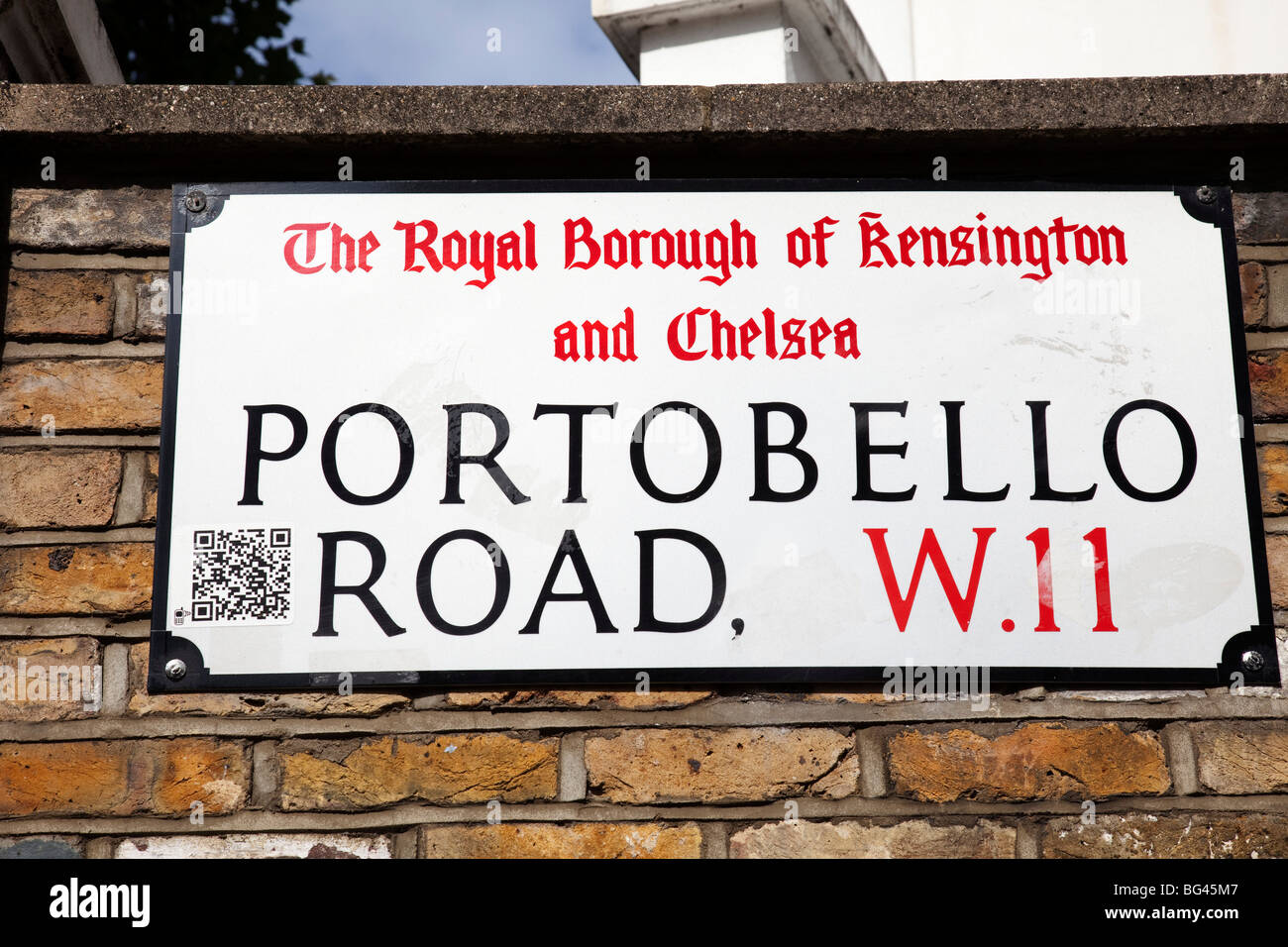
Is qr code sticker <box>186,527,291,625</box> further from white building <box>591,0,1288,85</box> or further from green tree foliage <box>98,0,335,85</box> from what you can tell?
green tree foliage <box>98,0,335,85</box>

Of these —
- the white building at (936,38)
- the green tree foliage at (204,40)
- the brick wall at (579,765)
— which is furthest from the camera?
the green tree foliage at (204,40)

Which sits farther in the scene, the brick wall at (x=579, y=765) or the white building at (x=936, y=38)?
the white building at (x=936, y=38)

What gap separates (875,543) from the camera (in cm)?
169

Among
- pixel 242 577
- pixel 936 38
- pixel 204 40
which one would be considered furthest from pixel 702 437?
pixel 204 40

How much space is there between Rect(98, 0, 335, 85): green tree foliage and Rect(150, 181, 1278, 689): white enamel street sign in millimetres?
5429

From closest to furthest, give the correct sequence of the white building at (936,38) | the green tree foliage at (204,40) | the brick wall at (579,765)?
the brick wall at (579,765), the white building at (936,38), the green tree foliage at (204,40)

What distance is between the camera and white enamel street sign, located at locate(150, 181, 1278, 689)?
167 centimetres

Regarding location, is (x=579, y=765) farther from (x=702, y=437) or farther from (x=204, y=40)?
(x=204, y=40)

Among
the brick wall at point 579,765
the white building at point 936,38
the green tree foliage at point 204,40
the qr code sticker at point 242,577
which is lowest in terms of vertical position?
the brick wall at point 579,765

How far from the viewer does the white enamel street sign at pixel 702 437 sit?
167cm

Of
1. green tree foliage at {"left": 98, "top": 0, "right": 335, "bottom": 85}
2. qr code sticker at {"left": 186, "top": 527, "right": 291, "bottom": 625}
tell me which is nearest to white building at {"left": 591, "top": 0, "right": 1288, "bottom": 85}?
qr code sticker at {"left": 186, "top": 527, "right": 291, "bottom": 625}

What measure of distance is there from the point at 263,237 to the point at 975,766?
4.94 ft

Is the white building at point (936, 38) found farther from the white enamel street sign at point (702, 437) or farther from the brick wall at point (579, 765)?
the brick wall at point (579, 765)

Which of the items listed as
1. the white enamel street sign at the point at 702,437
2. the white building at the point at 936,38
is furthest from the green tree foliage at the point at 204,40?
the white enamel street sign at the point at 702,437
